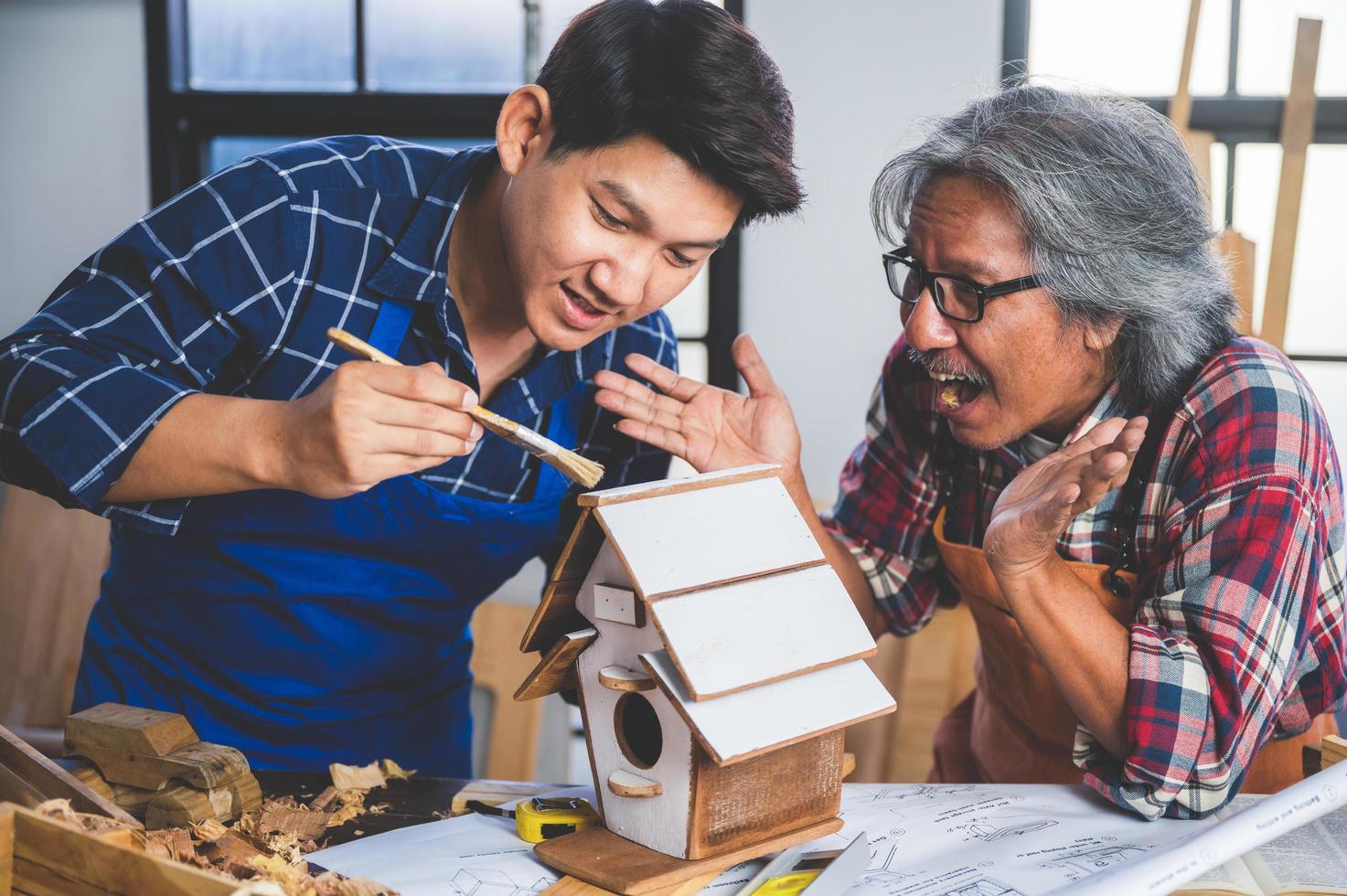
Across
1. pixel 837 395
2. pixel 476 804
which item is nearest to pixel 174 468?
pixel 476 804

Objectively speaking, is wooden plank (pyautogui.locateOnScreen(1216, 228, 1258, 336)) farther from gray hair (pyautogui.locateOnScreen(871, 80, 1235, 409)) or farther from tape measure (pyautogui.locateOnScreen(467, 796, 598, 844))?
tape measure (pyautogui.locateOnScreen(467, 796, 598, 844))

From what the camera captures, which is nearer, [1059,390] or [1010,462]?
[1059,390]

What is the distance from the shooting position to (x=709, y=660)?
43.7 inches

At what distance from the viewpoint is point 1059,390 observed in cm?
161

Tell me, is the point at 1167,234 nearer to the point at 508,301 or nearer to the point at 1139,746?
the point at 1139,746

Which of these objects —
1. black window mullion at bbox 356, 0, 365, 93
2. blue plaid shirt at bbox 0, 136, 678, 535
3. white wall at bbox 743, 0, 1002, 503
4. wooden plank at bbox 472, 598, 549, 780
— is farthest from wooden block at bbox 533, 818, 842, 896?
black window mullion at bbox 356, 0, 365, 93

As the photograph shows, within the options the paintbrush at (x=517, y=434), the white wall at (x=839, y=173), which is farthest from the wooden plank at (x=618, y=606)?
the white wall at (x=839, y=173)

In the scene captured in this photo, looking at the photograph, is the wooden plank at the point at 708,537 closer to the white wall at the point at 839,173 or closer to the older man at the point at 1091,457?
the older man at the point at 1091,457

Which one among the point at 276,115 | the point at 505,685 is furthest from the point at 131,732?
the point at 276,115

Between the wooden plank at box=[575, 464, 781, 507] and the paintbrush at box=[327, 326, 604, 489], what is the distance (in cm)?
9

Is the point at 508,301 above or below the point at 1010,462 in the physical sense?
above

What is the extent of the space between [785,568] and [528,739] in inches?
87.1

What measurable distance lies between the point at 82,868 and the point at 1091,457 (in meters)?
1.11

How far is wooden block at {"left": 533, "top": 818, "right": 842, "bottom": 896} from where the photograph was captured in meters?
1.15
